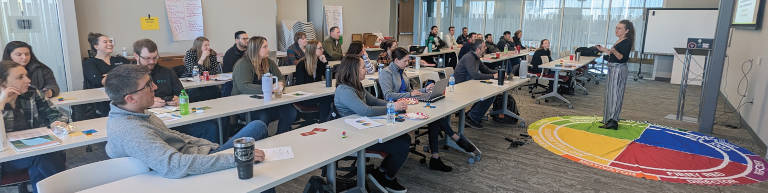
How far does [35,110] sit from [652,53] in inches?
498

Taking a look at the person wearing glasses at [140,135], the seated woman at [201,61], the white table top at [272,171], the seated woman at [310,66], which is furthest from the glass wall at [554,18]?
the person wearing glasses at [140,135]

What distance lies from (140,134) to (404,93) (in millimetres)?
2697

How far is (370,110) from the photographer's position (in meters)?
3.36

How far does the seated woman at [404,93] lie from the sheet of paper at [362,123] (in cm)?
100

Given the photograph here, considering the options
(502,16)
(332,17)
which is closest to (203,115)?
(332,17)

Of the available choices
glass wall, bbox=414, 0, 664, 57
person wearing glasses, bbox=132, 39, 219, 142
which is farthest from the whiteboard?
person wearing glasses, bbox=132, 39, 219, 142

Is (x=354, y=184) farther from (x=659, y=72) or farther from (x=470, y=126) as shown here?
(x=659, y=72)

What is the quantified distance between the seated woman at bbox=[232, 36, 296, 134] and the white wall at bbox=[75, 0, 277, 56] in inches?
130

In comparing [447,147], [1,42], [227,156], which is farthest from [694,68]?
[1,42]

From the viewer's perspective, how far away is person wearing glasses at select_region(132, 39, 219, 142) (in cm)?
393

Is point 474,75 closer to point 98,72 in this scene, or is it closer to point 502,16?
point 98,72

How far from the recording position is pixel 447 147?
190 inches

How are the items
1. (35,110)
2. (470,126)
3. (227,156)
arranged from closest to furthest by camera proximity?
(227,156) < (35,110) < (470,126)

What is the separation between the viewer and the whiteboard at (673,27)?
10648mm
